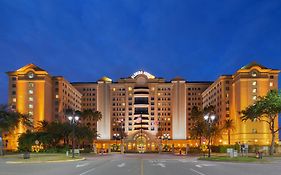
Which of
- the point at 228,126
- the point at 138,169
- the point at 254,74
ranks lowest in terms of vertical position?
the point at 138,169

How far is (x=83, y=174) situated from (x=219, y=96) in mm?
151612

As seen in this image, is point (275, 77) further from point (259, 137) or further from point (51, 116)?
point (51, 116)

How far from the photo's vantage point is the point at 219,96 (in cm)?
17325

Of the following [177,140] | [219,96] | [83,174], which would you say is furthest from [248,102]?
[83,174]

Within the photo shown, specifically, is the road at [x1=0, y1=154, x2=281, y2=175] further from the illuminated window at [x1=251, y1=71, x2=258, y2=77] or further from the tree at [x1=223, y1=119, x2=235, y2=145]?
the illuminated window at [x1=251, y1=71, x2=258, y2=77]

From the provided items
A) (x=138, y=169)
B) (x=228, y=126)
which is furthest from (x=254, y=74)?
(x=138, y=169)

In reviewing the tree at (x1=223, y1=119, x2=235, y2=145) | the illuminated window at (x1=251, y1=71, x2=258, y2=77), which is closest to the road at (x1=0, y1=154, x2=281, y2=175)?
the tree at (x1=223, y1=119, x2=235, y2=145)

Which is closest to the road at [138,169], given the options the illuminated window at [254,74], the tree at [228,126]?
the tree at [228,126]

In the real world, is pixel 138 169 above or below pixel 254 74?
below

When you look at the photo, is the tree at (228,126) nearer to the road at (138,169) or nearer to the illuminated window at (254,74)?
the illuminated window at (254,74)

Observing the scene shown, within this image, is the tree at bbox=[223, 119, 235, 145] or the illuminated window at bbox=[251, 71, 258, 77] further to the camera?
the illuminated window at bbox=[251, 71, 258, 77]

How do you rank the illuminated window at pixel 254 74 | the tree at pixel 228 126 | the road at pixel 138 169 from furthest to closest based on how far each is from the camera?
1. the illuminated window at pixel 254 74
2. the tree at pixel 228 126
3. the road at pixel 138 169

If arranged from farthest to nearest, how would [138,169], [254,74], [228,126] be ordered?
[254,74], [228,126], [138,169]

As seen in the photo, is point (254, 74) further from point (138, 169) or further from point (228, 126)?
point (138, 169)
